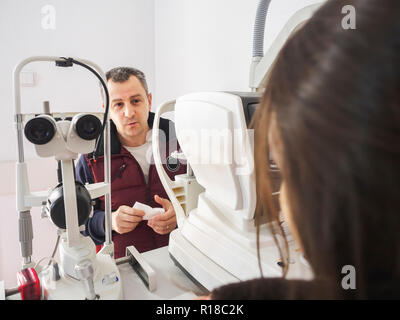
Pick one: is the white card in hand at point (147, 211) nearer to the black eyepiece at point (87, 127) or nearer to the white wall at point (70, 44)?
the black eyepiece at point (87, 127)

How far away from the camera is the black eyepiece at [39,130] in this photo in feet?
1.73

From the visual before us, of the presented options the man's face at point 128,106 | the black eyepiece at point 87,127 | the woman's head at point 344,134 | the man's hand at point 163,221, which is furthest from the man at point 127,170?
the woman's head at point 344,134

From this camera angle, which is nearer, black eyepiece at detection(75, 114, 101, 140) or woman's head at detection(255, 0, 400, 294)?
woman's head at detection(255, 0, 400, 294)

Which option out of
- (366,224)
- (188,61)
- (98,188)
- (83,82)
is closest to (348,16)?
(366,224)

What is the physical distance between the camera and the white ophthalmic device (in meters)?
0.55

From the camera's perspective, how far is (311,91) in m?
0.24

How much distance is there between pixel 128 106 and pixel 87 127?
0.81 m

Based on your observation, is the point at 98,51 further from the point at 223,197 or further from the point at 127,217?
the point at 223,197

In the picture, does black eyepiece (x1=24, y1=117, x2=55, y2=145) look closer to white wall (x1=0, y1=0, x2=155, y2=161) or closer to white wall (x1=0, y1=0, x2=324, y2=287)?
white wall (x1=0, y1=0, x2=324, y2=287)

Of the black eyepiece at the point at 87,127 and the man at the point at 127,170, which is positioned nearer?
the black eyepiece at the point at 87,127

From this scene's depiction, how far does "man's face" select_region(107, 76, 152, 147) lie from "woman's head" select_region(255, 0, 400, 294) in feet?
3.81

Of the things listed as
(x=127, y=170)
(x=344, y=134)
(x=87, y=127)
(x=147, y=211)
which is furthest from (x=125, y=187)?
(x=344, y=134)

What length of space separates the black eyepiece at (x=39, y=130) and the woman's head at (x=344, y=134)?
464mm

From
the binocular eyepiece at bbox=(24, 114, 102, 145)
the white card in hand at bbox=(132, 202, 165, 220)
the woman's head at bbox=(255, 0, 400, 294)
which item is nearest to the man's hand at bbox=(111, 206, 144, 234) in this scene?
the white card in hand at bbox=(132, 202, 165, 220)
